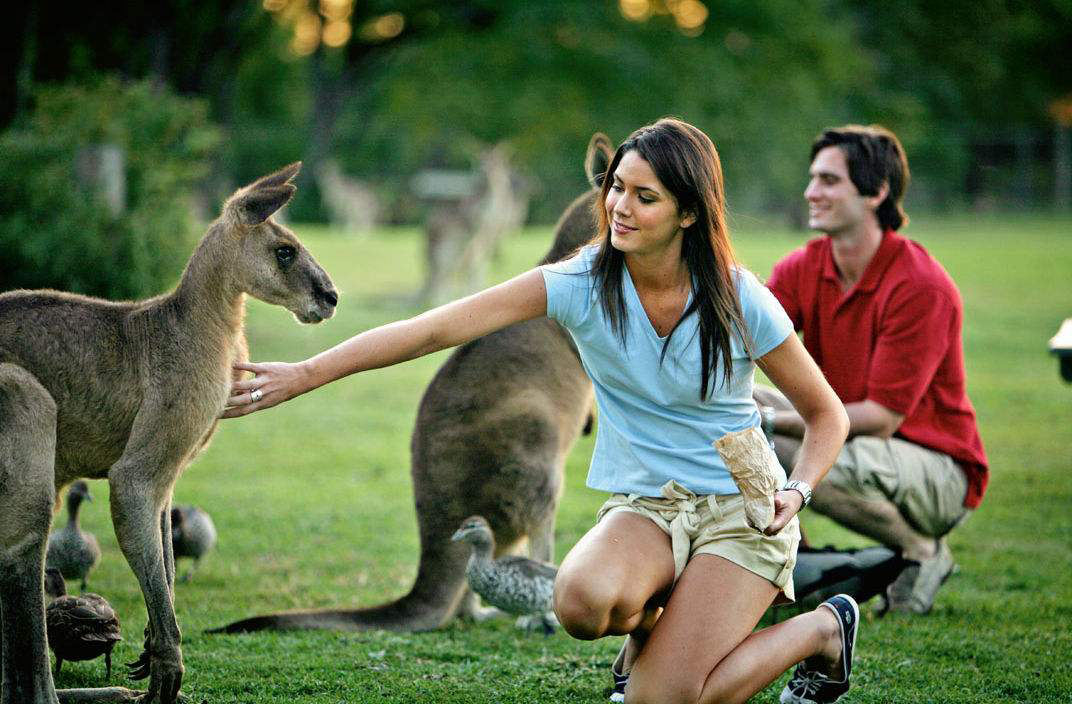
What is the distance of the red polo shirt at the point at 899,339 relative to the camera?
467 cm

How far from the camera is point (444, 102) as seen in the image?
18.0 m

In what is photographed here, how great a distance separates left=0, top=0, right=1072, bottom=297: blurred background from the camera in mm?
9672

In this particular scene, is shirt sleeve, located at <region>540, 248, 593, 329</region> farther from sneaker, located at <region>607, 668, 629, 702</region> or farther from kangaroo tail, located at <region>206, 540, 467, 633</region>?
kangaroo tail, located at <region>206, 540, 467, 633</region>

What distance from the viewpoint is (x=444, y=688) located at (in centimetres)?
394

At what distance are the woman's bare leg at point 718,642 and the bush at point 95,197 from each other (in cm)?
686

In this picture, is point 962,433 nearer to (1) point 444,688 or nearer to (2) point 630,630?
(2) point 630,630

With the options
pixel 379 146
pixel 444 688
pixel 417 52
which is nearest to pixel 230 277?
pixel 444 688

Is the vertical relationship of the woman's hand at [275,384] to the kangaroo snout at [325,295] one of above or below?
below

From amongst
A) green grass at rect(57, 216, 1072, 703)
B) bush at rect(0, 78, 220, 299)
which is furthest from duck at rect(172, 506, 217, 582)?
bush at rect(0, 78, 220, 299)

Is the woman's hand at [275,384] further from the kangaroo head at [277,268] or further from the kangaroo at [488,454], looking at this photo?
the kangaroo at [488,454]

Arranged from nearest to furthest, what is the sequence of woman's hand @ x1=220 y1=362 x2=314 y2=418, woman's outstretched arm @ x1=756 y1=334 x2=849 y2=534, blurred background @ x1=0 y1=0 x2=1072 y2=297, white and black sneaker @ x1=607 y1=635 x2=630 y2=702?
woman's hand @ x1=220 y1=362 x2=314 y2=418 → woman's outstretched arm @ x1=756 y1=334 x2=849 y2=534 → white and black sneaker @ x1=607 y1=635 x2=630 y2=702 → blurred background @ x1=0 y1=0 x2=1072 y2=297

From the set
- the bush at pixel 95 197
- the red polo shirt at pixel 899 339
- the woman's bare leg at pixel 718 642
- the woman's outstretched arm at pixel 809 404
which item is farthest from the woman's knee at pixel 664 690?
the bush at pixel 95 197

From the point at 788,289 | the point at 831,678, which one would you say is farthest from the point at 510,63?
the point at 831,678

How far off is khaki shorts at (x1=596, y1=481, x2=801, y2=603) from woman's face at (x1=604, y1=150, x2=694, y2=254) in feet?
2.34
